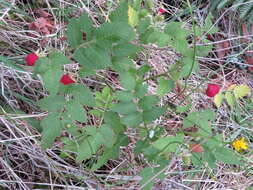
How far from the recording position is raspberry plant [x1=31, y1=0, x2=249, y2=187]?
3.87 ft

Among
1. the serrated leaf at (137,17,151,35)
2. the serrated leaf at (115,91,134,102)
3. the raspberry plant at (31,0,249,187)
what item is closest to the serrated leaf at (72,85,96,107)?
the raspberry plant at (31,0,249,187)

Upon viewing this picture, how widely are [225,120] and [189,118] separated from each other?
2.12 ft

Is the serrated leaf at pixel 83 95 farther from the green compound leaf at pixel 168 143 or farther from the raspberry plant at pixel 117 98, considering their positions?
the green compound leaf at pixel 168 143

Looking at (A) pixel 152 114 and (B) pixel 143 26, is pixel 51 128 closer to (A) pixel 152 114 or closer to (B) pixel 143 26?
(A) pixel 152 114

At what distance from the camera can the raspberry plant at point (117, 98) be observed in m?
1.18

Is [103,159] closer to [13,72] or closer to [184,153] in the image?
[184,153]

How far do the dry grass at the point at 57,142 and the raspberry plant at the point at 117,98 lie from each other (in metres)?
0.10

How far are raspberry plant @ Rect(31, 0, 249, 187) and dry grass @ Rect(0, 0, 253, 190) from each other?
10cm

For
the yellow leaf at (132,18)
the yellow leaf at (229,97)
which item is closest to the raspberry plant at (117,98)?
the yellow leaf at (132,18)

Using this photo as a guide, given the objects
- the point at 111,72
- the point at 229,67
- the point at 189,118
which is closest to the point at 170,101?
the point at 111,72

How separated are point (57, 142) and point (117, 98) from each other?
15.1 inches

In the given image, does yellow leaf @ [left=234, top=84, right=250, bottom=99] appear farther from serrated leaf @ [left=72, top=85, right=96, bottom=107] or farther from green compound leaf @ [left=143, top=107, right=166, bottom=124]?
serrated leaf @ [left=72, top=85, right=96, bottom=107]

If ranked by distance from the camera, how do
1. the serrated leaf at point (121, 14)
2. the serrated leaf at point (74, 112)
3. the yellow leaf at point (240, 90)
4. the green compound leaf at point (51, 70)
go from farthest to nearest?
the yellow leaf at point (240, 90) < the serrated leaf at point (121, 14) < the serrated leaf at point (74, 112) < the green compound leaf at point (51, 70)

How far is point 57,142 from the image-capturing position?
63.4 inches
